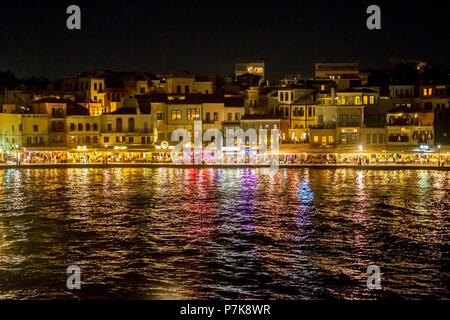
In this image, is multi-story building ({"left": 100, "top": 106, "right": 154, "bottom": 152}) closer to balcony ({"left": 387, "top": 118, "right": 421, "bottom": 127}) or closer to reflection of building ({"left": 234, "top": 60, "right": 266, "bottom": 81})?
balcony ({"left": 387, "top": 118, "right": 421, "bottom": 127})

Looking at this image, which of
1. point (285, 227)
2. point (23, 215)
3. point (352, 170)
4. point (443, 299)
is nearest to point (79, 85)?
point (352, 170)

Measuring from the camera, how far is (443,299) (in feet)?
52.7

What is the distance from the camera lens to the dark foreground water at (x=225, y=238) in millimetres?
17188

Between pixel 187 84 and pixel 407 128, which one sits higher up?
pixel 187 84

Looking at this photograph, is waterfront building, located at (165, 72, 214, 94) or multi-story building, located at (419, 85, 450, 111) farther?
waterfront building, located at (165, 72, 214, 94)

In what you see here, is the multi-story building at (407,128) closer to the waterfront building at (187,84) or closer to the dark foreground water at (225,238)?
the dark foreground water at (225,238)

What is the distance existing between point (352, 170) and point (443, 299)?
95.7ft

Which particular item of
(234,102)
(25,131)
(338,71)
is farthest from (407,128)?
(25,131)

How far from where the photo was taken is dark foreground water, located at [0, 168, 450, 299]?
1719 centimetres

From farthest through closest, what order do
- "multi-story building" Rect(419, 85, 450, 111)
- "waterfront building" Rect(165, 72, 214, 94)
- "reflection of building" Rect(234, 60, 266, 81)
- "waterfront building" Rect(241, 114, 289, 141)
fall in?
"reflection of building" Rect(234, 60, 266, 81) → "waterfront building" Rect(165, 72, 214, 94) → "multi-story building" Rect(419, 85, 450, 111) → "waterfront building" Rect(241, 114, 289, 141)

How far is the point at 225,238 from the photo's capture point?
22.8 metres

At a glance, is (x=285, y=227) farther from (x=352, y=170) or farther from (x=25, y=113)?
(x=25, y=113)
